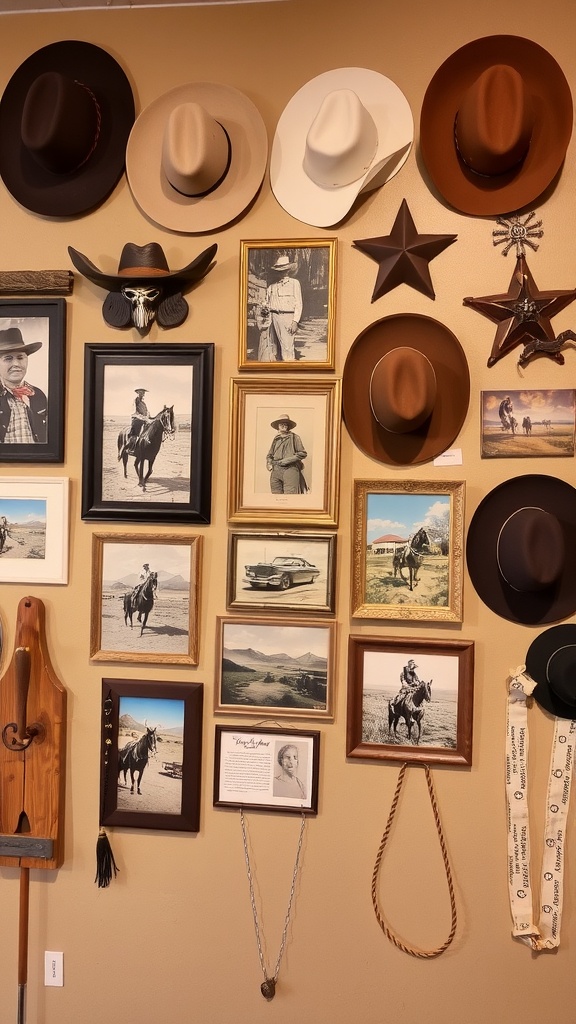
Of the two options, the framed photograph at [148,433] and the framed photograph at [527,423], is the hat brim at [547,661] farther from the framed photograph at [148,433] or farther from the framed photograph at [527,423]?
the framed photograph at [148,433]

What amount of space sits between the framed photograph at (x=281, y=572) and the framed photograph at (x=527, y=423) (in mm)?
508

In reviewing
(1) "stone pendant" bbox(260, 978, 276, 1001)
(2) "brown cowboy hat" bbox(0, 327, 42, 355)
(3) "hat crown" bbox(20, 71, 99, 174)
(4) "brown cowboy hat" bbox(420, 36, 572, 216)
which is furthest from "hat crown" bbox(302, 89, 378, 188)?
(1) "stone pendant" bbox(260, 978, 276, 1001)

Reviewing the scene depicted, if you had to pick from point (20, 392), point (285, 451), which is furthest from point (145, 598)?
point (20, 392)

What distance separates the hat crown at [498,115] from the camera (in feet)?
6.06

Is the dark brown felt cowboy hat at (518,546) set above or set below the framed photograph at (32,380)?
below

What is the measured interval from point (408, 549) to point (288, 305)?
28.9 inches

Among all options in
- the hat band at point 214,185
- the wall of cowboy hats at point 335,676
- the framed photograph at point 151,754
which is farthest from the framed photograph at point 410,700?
the hat band at point 214,185

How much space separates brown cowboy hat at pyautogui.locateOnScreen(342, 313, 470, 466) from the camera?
1.96m

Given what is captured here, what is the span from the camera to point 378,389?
1.91 metres

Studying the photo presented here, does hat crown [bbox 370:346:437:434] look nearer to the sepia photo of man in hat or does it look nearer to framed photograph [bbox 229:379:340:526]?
framed photograph [bbox 229:379:340:526]

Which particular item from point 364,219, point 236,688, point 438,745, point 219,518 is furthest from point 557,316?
point 236,688

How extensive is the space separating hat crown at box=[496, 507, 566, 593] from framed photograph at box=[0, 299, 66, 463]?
49.4 inches

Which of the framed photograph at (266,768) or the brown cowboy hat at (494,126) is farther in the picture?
the framed photograph at (266,768)

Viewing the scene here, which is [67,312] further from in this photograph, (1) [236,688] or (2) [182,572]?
(1) [236,688]
